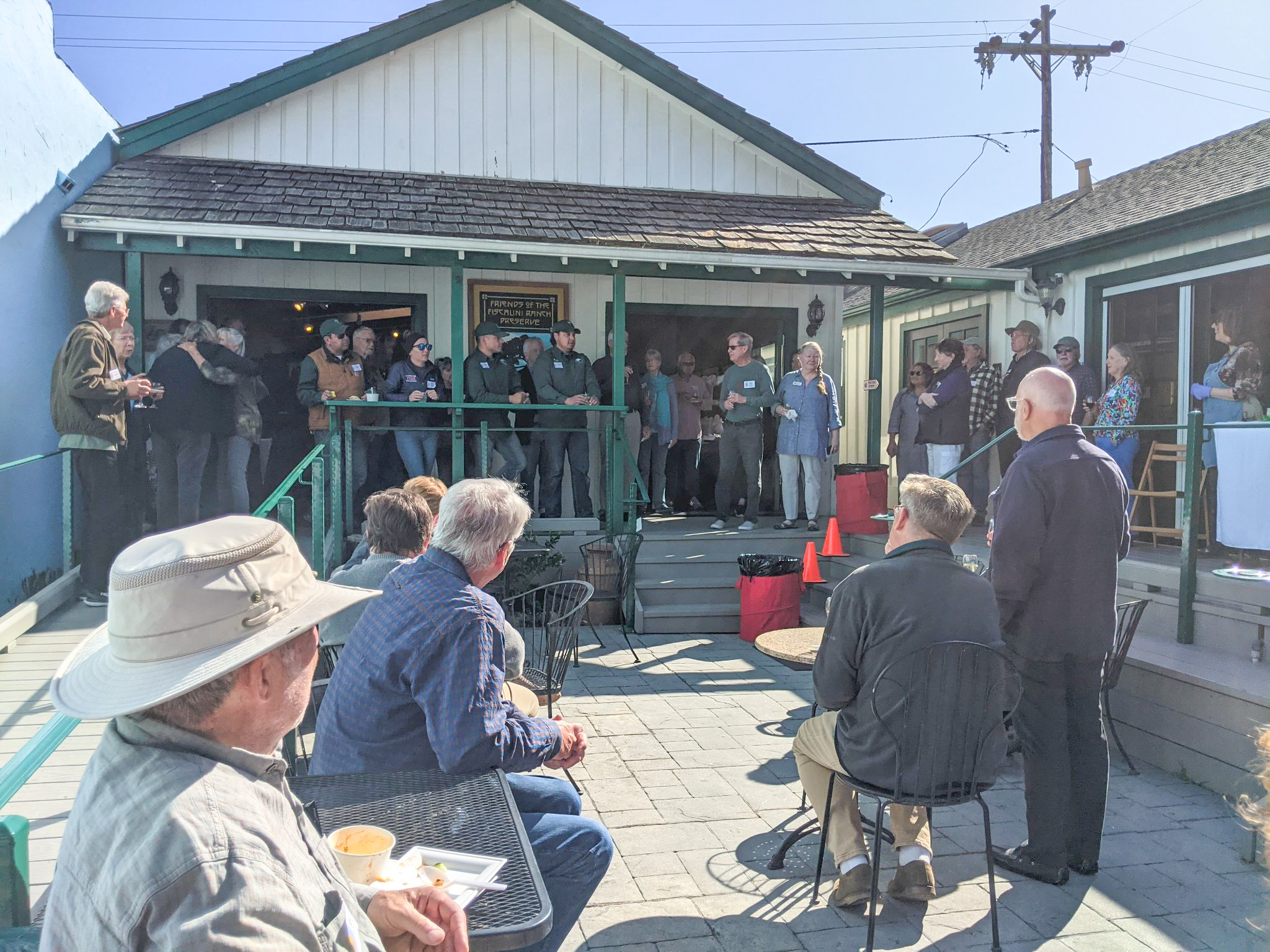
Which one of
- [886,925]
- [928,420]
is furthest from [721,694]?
[928,420]

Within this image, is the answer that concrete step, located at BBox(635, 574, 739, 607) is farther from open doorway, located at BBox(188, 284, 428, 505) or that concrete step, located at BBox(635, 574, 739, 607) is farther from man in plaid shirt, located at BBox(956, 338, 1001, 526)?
man in plaid shirt, located at BBox(956, 338, 1001, 526)

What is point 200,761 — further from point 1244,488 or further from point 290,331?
point 290,331

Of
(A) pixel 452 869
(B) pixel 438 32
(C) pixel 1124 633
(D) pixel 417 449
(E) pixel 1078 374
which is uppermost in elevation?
(B) pixel 438 32

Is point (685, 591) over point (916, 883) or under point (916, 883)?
over

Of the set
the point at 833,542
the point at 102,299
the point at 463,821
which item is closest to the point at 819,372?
the point at 833,542

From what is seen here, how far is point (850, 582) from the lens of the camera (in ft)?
10.4

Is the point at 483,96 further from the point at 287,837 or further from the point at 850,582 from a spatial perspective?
the point at 287,837

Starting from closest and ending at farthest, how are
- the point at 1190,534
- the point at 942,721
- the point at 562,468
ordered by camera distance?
the point at 942,721 → the point at 1190,534 → the point at 562,468

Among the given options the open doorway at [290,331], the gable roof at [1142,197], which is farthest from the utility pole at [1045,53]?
the open doorway at [290,331]

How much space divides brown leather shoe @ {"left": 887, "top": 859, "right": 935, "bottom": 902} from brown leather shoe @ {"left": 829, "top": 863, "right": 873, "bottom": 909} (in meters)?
0.11

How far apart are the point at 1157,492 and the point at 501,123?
7.33 m

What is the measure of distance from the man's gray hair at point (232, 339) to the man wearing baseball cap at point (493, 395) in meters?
1.89

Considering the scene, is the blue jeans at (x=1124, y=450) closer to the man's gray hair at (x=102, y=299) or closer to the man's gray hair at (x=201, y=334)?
the man's gray hair at (x=201, y=334)

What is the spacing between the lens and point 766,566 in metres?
7.37
